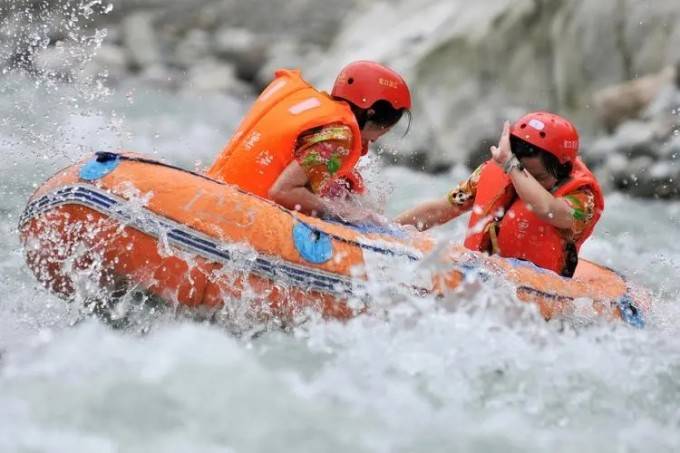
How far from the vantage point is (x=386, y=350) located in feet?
15.4

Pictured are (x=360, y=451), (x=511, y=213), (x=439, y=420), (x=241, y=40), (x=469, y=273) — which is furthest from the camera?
(x=241, y=40)

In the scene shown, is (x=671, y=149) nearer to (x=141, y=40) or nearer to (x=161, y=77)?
(x=161, y=77)

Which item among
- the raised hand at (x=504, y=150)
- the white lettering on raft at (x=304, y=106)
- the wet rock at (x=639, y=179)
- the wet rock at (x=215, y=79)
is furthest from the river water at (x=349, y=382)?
the wet rock at (x=215, y=79)

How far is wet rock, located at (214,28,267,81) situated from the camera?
14836 millimetres

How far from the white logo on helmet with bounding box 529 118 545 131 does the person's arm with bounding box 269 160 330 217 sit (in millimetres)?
1096

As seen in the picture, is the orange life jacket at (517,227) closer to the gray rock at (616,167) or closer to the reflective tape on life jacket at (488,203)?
the reflective tape on life jacket at (488,203)

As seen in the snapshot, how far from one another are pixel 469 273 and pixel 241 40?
35.3 feet

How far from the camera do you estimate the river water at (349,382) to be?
3961 mm

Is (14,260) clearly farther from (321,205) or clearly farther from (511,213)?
(511,213)

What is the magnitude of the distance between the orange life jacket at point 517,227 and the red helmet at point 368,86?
0.66m

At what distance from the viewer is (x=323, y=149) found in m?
5.05

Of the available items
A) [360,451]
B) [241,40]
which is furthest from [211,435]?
[241,40]

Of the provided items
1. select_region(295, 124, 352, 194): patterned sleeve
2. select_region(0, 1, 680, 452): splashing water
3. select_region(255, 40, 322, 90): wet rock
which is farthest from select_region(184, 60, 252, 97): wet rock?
select_region(295, 124, 352, 194): patterned sleeve

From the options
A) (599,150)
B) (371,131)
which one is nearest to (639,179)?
(599,150)
